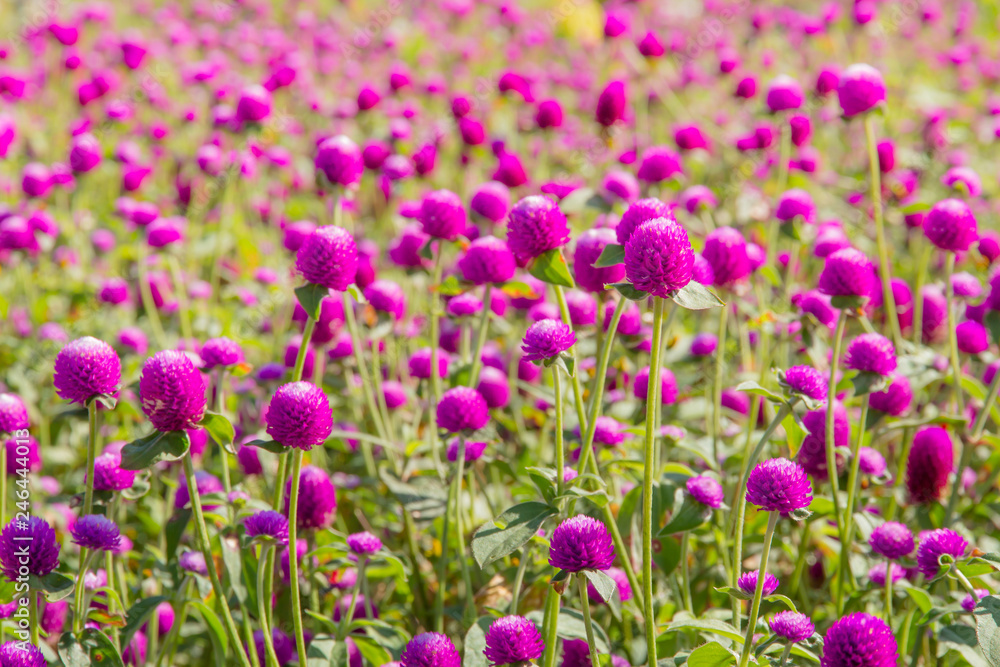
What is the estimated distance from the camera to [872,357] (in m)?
2.24

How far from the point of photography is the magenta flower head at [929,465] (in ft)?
8.45

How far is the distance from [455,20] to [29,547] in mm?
7689

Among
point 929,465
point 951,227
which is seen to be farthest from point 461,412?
point 951,227

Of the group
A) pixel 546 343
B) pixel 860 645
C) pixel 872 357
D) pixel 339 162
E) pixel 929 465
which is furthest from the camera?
pixel 339 162

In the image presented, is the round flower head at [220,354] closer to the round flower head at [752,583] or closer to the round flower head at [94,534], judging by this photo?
the round flower head at [94,534]

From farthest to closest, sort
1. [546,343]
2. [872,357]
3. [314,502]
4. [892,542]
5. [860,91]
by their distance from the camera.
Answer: [860,91], [314,502], [872,357], [892,542], [546,343]

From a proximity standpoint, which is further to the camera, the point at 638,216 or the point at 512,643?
the point at 638,216

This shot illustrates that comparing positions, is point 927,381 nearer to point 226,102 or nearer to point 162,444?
point 162,444

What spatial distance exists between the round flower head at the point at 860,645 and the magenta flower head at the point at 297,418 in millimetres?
1061

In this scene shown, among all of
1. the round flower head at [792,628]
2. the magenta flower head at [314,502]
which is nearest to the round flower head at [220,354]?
the magenta flower head at [314,502]

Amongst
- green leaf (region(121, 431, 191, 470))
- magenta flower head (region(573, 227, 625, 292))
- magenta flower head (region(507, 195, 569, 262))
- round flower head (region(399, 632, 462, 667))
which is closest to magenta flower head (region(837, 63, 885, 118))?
magenta flower head (region(573, 227, 625, 292))

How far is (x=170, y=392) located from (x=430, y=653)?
2.34 ft

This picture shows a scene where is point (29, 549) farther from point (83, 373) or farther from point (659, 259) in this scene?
point (659, 259)

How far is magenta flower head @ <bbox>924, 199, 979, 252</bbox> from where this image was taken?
8.63 feet
